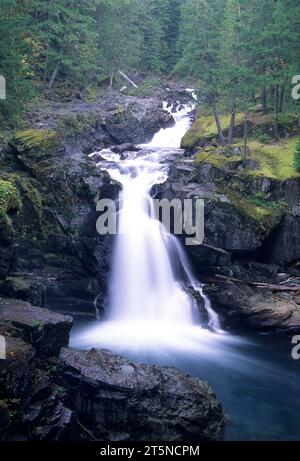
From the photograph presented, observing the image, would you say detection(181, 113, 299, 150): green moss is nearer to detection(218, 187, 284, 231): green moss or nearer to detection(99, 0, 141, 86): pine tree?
detection(218, 187, 284, 231): green moss

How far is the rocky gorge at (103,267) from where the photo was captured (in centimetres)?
1067

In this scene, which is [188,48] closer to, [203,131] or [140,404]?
[203,131]

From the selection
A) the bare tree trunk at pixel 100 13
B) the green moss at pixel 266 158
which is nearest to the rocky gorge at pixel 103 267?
the green moss at pixel 266 158

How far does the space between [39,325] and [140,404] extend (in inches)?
130

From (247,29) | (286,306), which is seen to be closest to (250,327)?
(286,306)

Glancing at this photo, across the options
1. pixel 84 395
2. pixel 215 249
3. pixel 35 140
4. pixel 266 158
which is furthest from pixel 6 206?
pixel 266 158

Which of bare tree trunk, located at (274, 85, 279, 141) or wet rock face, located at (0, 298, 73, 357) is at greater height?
bare tree trunk, located at (274, 85, 279, 141)

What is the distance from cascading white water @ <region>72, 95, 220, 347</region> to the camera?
711 inches

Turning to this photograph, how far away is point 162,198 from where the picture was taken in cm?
2144

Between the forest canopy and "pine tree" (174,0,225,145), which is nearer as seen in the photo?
the forest canopy

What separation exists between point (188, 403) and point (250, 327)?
835cm

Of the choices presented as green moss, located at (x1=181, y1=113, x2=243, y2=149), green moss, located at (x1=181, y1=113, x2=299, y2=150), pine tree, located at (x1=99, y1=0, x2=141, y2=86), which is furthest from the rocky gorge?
pine tree, located at (x1=99, y1=0, x2=141, y2=86)

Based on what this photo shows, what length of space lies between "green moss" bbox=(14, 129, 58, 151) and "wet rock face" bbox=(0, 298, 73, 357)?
10895 millimetres
